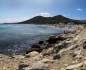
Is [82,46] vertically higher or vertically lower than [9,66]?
higher

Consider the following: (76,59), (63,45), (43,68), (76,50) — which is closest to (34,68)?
(43,68)

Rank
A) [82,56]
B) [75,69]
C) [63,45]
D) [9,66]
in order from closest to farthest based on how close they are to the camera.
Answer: [75,69]
[82,56]
[9,66]
[63,45]

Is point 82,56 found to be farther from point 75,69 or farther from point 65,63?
point 75,69

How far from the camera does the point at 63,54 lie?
15.6 meters

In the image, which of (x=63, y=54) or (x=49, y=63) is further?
(x=63, y=54)

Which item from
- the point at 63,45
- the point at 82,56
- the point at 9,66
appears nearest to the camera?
the point at 82,56

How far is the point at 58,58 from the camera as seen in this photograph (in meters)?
15.4

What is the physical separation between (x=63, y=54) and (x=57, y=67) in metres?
2.69

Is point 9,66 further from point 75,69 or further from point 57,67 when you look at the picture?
point 75,69

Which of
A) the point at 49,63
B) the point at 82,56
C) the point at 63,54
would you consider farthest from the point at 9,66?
the point at 82,56

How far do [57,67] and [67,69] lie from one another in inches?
42.1

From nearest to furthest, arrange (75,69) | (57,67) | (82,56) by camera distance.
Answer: (75,69) < (57,67) < (82,56)

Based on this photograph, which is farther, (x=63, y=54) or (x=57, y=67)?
(x=63, y=54)

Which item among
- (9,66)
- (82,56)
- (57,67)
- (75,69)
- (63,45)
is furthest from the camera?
(63,45)
